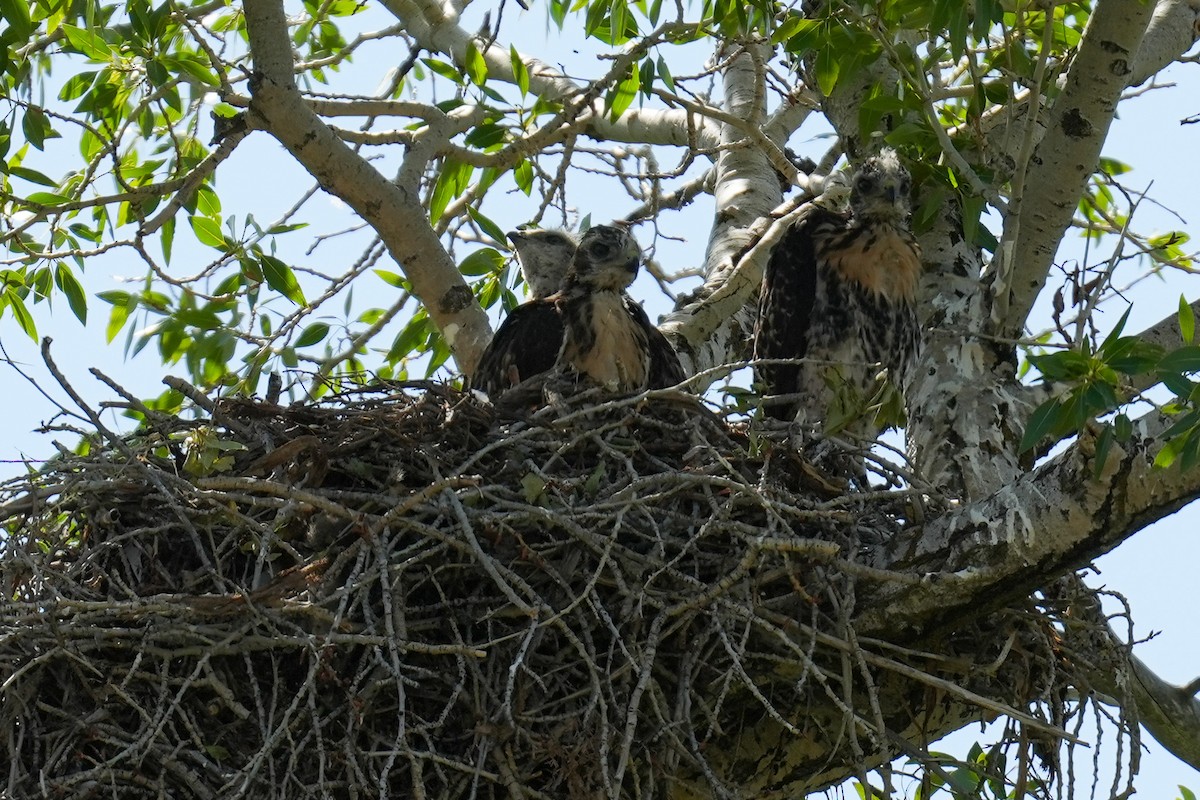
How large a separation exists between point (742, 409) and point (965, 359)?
84 cm

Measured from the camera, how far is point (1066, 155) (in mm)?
4715

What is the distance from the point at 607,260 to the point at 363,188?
1.00 meters

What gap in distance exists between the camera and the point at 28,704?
3.70 metres

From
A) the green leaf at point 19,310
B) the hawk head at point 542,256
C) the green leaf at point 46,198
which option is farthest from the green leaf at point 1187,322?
the green leaf at point 19,310

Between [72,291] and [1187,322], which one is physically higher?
[72,291]

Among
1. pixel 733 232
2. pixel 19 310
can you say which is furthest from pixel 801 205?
pixel 19 310

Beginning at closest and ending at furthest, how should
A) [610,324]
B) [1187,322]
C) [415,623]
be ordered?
[1187,322], [415,623], [610,324]

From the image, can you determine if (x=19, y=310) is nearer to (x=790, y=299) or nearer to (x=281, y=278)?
(x=281, y=278)

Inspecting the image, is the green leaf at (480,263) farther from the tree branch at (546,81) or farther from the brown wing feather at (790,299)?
the brown wing feather at (790,299)

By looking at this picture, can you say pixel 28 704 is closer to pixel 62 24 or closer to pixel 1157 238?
pixel 62 24

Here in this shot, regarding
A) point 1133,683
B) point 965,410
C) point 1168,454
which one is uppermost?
point 965,410

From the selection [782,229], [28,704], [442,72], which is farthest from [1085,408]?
[442,72]

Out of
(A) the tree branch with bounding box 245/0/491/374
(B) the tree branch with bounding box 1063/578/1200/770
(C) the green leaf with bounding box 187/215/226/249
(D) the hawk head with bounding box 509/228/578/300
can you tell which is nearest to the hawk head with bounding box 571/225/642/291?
(A) the tree branch with bounding box 245/0/491/374

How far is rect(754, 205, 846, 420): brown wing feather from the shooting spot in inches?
239
